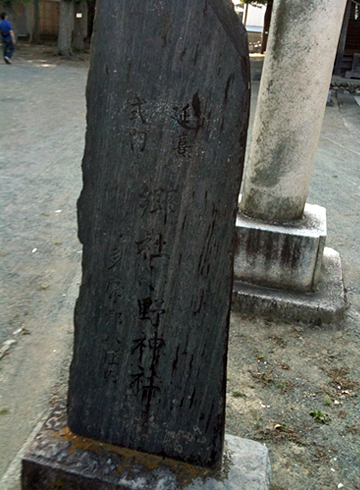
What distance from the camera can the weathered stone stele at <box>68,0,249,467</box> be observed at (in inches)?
63.4

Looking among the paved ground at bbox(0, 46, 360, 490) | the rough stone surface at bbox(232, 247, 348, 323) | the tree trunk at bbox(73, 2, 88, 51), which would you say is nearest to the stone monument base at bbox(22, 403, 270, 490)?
the paved ground at bbox(0, 46, 360, 490)

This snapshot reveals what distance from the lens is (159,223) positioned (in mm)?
1786

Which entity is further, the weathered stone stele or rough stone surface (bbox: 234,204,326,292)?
rough stone surface (bbox: 234,204,326,292)

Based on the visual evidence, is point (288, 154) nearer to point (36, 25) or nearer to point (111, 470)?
point (111, 470)

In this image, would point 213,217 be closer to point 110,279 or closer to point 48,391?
point 110,279

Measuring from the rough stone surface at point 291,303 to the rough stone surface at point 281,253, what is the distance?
73 mm

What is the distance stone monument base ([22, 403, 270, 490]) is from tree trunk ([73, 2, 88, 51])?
70.6 ft

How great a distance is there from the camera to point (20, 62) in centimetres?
1727

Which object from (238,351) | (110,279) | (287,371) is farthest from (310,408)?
(110,279)

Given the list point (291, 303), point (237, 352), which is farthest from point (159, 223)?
point (291, 303)

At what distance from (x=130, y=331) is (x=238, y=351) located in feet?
5.32

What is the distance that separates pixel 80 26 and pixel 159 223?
2211cm

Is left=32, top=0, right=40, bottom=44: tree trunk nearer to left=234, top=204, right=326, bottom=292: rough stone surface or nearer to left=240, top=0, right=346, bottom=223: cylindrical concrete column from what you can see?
left=240, top=0, right=346, bottom=223: cylindrical concrete column

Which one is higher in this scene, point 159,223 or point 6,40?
point 6,40
